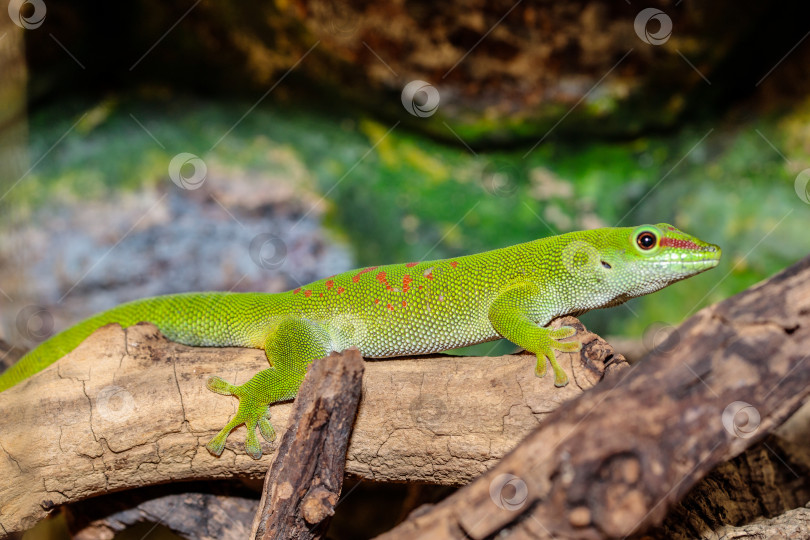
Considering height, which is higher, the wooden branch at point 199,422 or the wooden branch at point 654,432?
the wooden branch at point 199,422

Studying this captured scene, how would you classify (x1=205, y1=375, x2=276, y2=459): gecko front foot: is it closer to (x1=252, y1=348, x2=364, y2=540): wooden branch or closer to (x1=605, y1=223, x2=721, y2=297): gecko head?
(x1=252, y1=348, x2=364, y2=540): wooden branch

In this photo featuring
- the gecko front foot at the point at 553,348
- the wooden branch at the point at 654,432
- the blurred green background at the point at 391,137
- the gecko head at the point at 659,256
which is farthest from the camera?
the blurred green background at the point at 391,137

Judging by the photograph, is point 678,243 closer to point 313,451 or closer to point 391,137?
point 313,451

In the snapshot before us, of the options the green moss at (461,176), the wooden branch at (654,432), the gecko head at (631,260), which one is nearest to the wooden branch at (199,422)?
the gecko head at (631,260)

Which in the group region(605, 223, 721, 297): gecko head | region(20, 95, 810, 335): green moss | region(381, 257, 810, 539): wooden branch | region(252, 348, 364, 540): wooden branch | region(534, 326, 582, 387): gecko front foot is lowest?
region(381, 257, 810, 539): wooden branch

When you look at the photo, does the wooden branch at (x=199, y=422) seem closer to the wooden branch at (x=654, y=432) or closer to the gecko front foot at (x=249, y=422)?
the gecko front foot at (x=249, y=422)

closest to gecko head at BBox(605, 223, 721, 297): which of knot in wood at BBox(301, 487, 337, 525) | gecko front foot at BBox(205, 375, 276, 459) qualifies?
knot in wood at BBox(301, 487, 337, 525)

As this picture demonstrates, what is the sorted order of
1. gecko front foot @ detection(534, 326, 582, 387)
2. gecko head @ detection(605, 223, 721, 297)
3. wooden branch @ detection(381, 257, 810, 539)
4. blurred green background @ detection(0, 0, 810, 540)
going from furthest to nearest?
blurred green background @ detection(0, 0, 810, 540) < gecko head @ detection(605, 223, 721, 297) < gecko front foot @ detection(534, 326, 582, 387) < wooden branch @ detection(381, 257, 810, 539)
